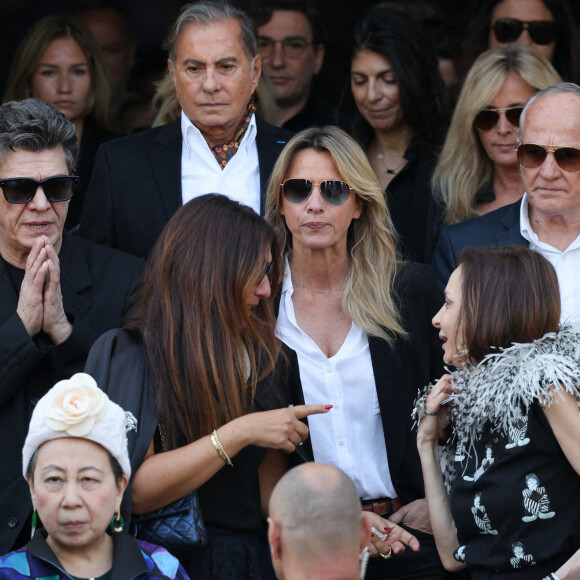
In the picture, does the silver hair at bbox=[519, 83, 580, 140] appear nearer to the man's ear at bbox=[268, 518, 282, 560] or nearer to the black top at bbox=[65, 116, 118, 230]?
the black top at bbox=[65, 116, 118, 230]

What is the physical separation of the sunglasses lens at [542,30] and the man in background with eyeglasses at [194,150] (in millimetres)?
1529

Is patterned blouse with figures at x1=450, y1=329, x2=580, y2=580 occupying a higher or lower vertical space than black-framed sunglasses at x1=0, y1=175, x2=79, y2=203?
lower

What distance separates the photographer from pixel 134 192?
16.1 ft

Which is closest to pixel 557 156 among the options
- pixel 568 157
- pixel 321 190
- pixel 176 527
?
pixel 568 157

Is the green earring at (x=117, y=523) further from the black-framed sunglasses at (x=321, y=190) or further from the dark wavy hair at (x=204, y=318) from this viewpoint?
the black-framed sunglasses at (x=321, y=190)

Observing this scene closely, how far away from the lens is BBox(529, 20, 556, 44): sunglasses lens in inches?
231

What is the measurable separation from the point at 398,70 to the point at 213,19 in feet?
3.22

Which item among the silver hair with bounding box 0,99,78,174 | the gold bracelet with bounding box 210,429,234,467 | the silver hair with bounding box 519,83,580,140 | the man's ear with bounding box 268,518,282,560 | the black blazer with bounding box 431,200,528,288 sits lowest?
the man's ear with bounding box 268,518,282,560

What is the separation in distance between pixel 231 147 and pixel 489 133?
3.77 feet

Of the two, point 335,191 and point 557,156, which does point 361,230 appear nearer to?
point 335,191

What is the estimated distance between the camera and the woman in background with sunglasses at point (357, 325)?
13.9ft

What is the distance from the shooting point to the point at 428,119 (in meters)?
5.65

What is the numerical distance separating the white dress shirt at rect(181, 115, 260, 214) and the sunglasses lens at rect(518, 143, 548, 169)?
1.13 metres

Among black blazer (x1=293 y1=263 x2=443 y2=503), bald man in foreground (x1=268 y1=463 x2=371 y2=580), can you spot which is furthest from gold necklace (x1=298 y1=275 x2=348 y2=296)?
bald man in foreground (x1=268 y1=463 x2=371 y2=580)
